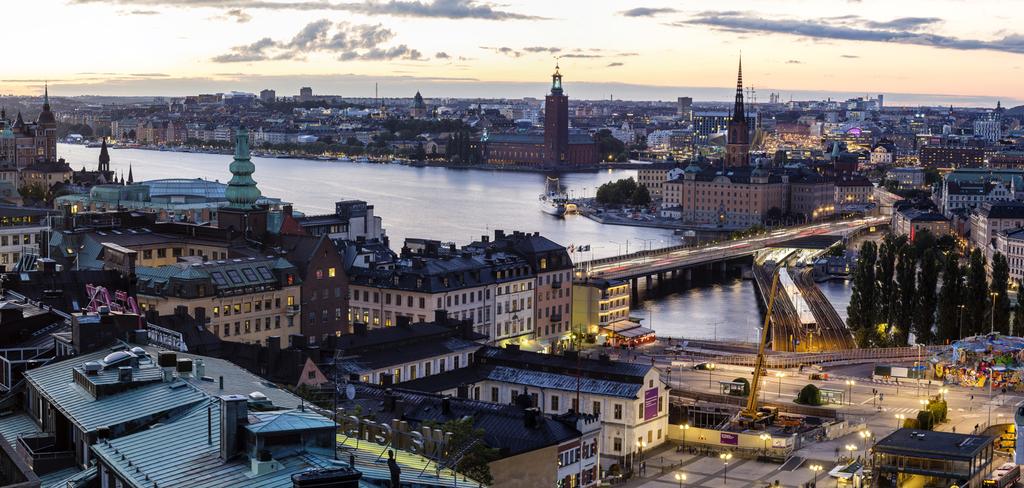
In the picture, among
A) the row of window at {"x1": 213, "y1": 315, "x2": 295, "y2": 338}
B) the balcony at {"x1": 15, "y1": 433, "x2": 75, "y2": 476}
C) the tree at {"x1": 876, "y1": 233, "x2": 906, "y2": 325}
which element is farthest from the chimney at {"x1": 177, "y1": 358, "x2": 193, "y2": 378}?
the tree at {"x1": 876, "y1": 233, "x2": 906, "y2": 325}

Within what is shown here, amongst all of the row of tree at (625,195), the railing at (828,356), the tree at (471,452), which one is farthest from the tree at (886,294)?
the row of tree at (625,195)

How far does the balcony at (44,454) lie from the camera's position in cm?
851

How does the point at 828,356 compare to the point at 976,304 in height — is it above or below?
below

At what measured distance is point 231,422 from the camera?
739 cm

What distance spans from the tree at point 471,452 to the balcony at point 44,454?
10.3ft

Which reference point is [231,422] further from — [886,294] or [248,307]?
[886,294]

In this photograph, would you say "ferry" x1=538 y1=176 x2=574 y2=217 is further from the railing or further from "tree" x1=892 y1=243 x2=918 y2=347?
the railing

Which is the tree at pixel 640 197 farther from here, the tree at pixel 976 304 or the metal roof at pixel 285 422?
the metal roof at pixel 285 422

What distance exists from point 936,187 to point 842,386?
178ft

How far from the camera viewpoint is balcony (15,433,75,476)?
8.51 meters

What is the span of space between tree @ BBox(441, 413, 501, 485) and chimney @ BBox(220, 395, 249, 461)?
359 cm

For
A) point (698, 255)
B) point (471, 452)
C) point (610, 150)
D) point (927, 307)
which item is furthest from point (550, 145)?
point (471, 452)

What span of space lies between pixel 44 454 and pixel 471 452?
3.88 m

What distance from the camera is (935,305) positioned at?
2814 centimetres
